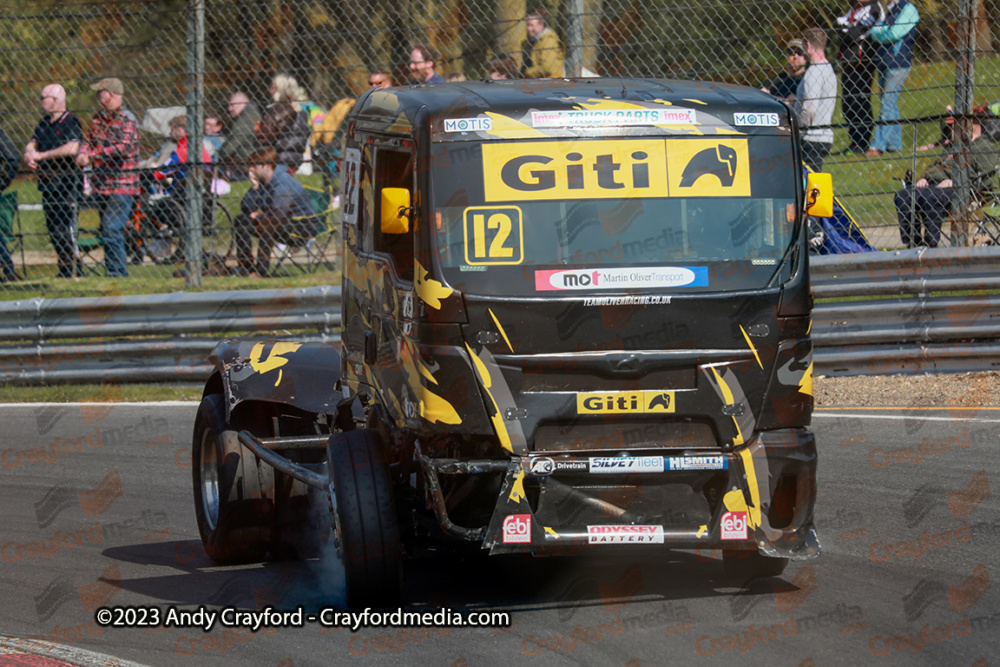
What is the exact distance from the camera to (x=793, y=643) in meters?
5.17

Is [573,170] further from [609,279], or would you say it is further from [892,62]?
[892,62]

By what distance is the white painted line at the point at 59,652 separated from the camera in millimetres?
5137

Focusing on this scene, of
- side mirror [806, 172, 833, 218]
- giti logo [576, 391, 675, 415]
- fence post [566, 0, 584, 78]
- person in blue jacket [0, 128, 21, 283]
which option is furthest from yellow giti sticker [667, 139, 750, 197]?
person in blue jacket [0, 128, 21, 283]

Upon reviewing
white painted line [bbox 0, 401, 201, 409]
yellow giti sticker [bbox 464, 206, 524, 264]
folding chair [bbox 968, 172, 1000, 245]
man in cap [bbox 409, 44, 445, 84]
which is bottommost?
white painted line [bbox 0, 401, 201, 409]

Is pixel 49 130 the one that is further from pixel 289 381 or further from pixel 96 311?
pixel 289 381

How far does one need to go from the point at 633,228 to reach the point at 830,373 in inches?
218

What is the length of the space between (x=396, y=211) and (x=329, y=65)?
7875 mm

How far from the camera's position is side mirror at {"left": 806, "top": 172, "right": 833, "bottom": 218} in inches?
233

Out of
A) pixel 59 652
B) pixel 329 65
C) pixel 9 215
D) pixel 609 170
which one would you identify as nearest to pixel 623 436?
pixel 609 170

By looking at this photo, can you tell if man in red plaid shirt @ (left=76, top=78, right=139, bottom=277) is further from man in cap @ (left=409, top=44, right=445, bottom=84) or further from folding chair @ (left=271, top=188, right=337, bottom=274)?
man in cap @ (left=409, top=44, right=445, bottom=84)

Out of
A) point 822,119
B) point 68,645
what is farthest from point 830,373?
point 68,645

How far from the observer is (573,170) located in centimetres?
563

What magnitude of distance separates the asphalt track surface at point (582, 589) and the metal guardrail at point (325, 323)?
6.51 feet

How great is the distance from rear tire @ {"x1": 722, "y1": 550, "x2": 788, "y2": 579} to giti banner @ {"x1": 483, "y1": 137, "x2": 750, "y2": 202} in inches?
65.1
